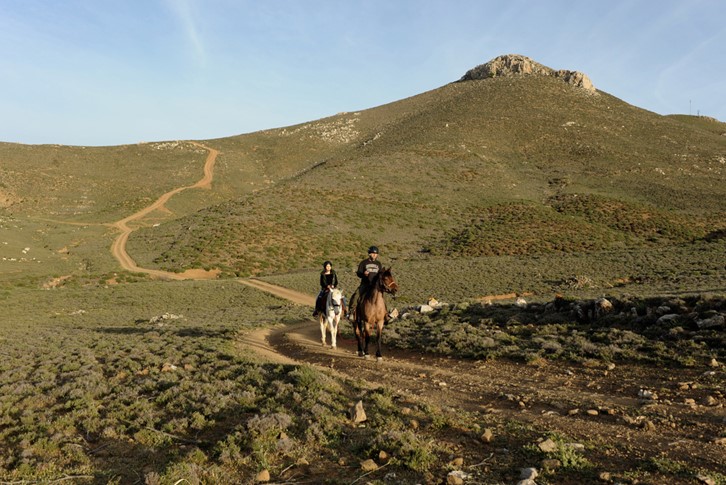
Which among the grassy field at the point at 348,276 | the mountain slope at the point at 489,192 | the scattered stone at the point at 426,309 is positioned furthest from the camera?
the mountain slope at the point at 489,192

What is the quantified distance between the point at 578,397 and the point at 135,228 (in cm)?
6836

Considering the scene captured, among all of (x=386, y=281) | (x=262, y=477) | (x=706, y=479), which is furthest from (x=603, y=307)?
(x=262, y=477)

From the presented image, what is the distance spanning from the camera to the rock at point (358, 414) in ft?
23.5

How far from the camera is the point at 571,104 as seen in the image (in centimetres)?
9875

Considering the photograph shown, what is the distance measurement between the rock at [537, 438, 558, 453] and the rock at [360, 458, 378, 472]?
2.23 m

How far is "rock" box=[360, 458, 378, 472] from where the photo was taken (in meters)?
5.56

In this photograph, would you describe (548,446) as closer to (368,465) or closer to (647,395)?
(368,465)

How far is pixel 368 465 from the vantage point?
5.59 m

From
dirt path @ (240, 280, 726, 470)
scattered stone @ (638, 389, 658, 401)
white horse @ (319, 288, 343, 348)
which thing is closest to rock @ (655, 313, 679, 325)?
dirt path @ (240, 280, 726, 470)

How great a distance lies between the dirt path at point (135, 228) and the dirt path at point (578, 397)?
3011cm

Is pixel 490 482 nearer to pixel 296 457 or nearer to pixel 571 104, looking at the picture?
pixel 296 457

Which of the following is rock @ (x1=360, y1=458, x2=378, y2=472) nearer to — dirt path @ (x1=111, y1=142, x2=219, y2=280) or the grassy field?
the grassy field

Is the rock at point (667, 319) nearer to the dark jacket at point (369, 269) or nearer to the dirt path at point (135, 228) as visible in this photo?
the dark jacket at point (369, 269)

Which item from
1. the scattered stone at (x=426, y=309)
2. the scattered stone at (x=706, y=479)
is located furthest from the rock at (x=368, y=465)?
the scattered stone at (x=426, y=309)
